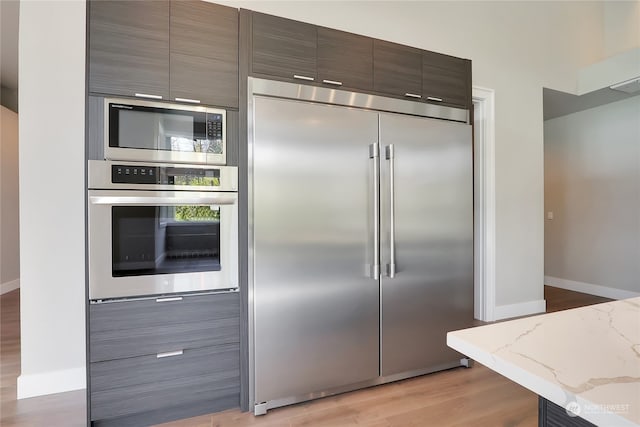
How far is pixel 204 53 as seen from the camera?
69.9 inches

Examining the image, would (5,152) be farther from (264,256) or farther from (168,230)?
(264,256)

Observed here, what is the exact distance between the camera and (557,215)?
195 inches

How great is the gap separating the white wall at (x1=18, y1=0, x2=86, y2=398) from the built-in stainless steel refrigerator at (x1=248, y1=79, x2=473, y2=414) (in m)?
1.28

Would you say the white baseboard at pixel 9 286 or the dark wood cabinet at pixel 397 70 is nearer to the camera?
the dark wood cabinet at pixel 397 70

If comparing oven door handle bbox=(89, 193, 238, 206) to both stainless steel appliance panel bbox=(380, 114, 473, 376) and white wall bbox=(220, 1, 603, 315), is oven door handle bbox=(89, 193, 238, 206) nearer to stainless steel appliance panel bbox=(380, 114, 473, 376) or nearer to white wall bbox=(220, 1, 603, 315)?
stainless steel appliance panel bbox=(380, 114, 473, 376)

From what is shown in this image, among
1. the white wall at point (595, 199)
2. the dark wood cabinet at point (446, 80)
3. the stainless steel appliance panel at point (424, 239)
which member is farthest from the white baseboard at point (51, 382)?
the white wall at point (595, 199)

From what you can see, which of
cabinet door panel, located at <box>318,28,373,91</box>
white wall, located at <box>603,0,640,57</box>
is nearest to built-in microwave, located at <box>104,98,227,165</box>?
cabinet door panel, located at <box>318,28,373,91</box>

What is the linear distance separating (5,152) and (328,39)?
5.34 metres

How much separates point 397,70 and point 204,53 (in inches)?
49.5

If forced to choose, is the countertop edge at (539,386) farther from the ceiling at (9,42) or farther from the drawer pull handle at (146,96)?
the ceiling at (9,42)

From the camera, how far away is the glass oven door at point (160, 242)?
1601 mm

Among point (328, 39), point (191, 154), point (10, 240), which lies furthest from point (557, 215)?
point (10, 240)

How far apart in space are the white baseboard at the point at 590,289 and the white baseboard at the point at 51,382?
5.74 metres

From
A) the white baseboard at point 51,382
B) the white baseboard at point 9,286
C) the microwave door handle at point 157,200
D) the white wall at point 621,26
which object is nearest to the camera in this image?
the microwave door handle at point 157,200
